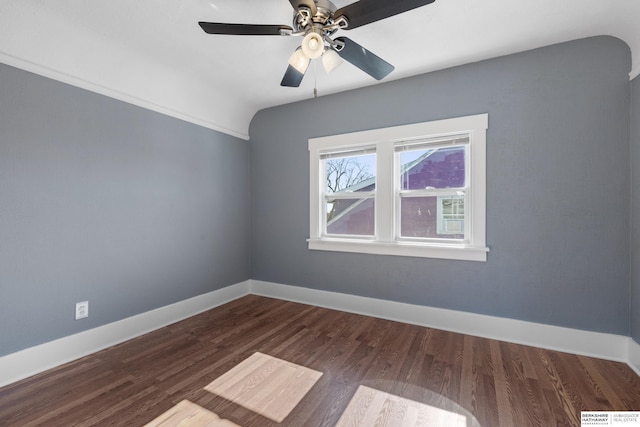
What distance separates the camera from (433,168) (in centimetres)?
285

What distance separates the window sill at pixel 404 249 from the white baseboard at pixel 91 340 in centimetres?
160

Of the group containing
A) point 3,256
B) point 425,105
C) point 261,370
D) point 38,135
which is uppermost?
point 425,105

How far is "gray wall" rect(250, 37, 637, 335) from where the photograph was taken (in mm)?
2145

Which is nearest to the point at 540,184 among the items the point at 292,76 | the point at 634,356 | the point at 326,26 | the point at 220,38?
the point at 634,356

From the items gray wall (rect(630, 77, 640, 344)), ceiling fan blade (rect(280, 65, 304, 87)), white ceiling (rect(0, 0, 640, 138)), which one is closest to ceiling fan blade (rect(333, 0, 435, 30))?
white ceiling (rect(0, 0, 640, 138))

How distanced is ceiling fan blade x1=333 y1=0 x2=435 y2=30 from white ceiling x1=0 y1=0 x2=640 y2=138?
382mm

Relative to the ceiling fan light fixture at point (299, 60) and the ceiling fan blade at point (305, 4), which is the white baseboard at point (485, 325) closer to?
the ceiling fan light fixture at point (299, 60)

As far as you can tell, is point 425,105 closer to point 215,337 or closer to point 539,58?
point 539,58

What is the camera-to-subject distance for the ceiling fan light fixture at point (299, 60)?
1.81 meters

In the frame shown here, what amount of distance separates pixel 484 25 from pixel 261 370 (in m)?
3.15

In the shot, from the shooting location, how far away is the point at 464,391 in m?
1.78

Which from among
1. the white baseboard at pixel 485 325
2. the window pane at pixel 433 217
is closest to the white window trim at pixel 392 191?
the window pane at pixel 433 217

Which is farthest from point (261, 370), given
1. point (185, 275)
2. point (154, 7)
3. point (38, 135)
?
point (154, 7)

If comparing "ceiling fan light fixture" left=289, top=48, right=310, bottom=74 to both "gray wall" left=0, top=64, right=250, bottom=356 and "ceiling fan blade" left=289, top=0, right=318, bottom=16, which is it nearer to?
"ceiling fan blade" left=289, top=0, right=318, bottom=16
